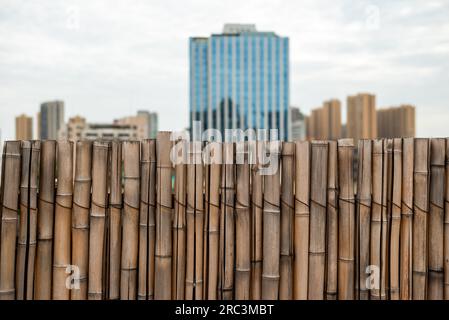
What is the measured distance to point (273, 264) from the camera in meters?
2.29

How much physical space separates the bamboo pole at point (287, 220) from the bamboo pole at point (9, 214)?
1.39 metres

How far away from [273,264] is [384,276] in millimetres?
615

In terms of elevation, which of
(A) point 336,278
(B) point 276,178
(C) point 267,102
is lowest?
(A) point 336,278

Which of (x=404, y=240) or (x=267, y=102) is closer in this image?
(x=404, y=240)

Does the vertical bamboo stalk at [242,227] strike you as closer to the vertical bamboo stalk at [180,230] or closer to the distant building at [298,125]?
the vertical bamboo stalk at [180,230]

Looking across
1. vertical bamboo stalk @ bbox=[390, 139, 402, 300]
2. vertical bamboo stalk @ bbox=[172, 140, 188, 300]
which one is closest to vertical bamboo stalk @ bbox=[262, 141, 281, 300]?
vertical bamboo stalk @ bbox=[172, 140, 188, 300]

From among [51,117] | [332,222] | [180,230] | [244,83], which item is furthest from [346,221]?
[51,117]

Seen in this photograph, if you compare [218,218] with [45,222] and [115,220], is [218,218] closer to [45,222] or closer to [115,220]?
[115,220]

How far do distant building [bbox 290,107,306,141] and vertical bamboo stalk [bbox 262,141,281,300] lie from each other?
66.9 metres

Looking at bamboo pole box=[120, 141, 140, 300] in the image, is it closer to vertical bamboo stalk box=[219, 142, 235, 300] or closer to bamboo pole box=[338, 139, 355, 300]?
vertical bamboo stalk box=[219, 142, 235, 300]

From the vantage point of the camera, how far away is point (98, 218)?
2.28 metres
